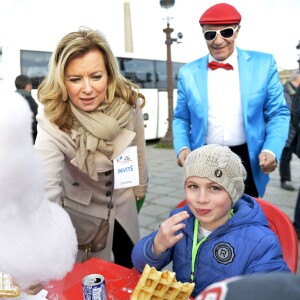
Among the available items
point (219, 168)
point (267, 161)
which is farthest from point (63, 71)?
point (267, 161)

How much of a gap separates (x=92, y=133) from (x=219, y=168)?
669 mm

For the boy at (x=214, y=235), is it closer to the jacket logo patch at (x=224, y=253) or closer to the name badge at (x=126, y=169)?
the jacket logo patch at (x=224, y=253)

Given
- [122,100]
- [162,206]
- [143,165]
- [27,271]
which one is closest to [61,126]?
[122,100]

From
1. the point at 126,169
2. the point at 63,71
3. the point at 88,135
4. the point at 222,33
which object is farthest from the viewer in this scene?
the point at 222,33

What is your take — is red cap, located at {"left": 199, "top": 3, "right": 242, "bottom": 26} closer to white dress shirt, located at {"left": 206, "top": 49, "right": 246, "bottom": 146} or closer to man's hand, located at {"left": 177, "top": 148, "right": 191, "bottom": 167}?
white dress shirt, located at {"left": 206, "top": 49, "right": 246, "bottom": 146}

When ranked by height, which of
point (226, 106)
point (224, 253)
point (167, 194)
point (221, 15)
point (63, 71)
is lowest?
point (167, 194)

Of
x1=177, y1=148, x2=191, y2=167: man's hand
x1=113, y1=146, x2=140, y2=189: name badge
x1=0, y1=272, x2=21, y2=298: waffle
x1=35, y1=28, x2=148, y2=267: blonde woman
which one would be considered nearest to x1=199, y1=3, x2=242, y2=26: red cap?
x1=35, y1=28, x2=148, y2=267: blonde woman

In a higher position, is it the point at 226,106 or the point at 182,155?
the point at 226,106

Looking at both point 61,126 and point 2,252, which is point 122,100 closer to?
point 61,126

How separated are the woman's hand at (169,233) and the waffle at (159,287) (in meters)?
0.17

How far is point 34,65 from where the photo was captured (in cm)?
894

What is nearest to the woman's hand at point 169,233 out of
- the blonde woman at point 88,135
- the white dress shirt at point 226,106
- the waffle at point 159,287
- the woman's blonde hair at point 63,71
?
the waffle at point 159,287

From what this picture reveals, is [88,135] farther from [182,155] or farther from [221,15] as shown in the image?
[221,15]

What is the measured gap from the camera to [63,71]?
1678 mm
